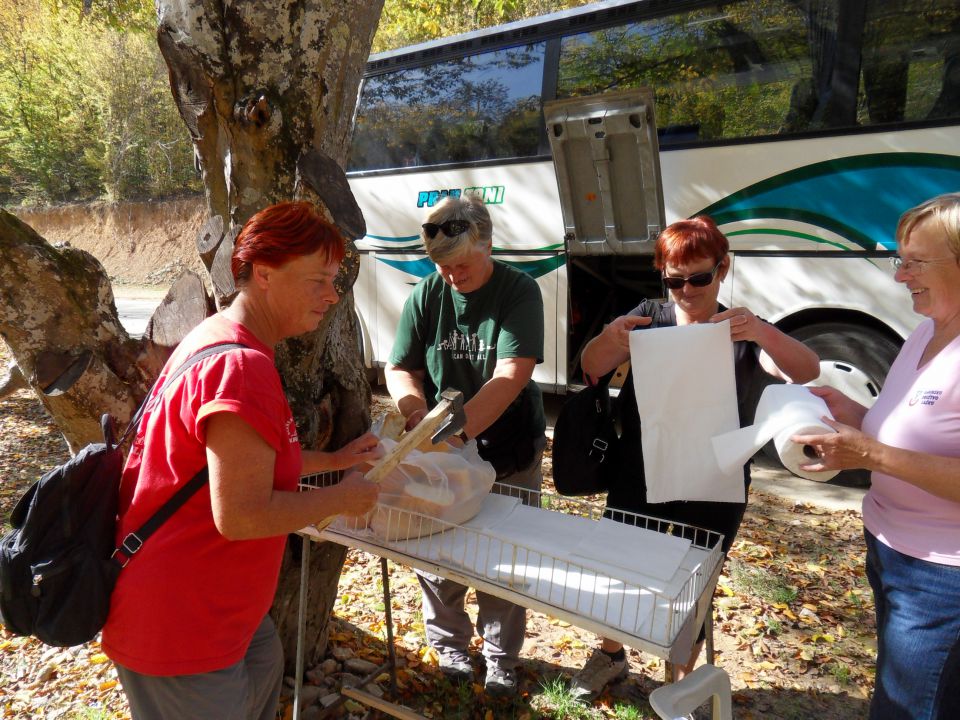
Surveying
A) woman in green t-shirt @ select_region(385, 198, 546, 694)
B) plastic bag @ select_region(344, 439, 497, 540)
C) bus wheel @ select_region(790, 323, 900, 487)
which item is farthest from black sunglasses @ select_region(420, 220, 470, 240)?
bus wheel @ select_region(790, 323, 900, 487)

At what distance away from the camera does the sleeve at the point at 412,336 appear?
2.62m

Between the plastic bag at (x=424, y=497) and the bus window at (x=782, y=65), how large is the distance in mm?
4344

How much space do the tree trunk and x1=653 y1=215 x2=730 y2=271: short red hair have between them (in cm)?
99

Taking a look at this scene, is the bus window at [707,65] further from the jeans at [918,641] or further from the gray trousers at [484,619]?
the jeans at [918,641]

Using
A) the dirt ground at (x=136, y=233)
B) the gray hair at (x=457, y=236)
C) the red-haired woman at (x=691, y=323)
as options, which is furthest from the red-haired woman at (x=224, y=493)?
the dirt ground at (x=136, y=233)

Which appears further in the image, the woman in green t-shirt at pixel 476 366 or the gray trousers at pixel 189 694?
the woman in green t-shirt at pixel 476 366

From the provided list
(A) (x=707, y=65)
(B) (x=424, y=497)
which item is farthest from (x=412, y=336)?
(A) (x=707, y=65)

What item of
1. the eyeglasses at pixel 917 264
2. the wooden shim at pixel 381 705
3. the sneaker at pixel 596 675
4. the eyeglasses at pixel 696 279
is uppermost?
the eyeglasses at pixel 917 264

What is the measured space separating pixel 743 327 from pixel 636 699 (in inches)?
63.5

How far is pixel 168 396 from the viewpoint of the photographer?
1.40 meters

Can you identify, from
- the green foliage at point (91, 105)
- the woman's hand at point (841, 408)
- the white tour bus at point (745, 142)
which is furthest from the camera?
the green foliage at point (91, 105)

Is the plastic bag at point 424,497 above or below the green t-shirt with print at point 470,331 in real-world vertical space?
below

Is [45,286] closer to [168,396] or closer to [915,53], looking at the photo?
[168,396]

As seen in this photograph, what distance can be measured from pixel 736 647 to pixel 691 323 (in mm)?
1841
